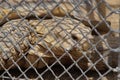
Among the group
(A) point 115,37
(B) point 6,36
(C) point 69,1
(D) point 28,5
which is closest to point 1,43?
(B) point 6,36

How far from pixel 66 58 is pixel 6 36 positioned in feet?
1.33

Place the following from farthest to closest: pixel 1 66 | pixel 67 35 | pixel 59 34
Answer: pixel 1 66, pixel 59 34, pixel 67 35

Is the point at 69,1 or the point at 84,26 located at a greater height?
the point at 69,1

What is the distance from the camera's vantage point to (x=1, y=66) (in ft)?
6.06

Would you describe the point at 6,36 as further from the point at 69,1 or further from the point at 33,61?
the point at 69,1

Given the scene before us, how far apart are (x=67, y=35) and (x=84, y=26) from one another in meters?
0.22

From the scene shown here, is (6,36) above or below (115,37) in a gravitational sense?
above

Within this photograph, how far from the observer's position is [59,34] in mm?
1736

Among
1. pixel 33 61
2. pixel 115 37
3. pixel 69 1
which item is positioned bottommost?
pixel 115 37

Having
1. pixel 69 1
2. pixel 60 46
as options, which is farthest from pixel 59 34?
pixel 69 1

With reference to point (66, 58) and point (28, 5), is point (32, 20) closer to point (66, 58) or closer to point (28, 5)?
point (28, 5)

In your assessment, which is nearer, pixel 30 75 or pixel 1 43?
pixel 1 43

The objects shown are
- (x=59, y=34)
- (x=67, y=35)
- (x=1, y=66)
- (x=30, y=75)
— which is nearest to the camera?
(x=67, y=35)

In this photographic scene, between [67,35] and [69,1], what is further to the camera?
[69,1]
